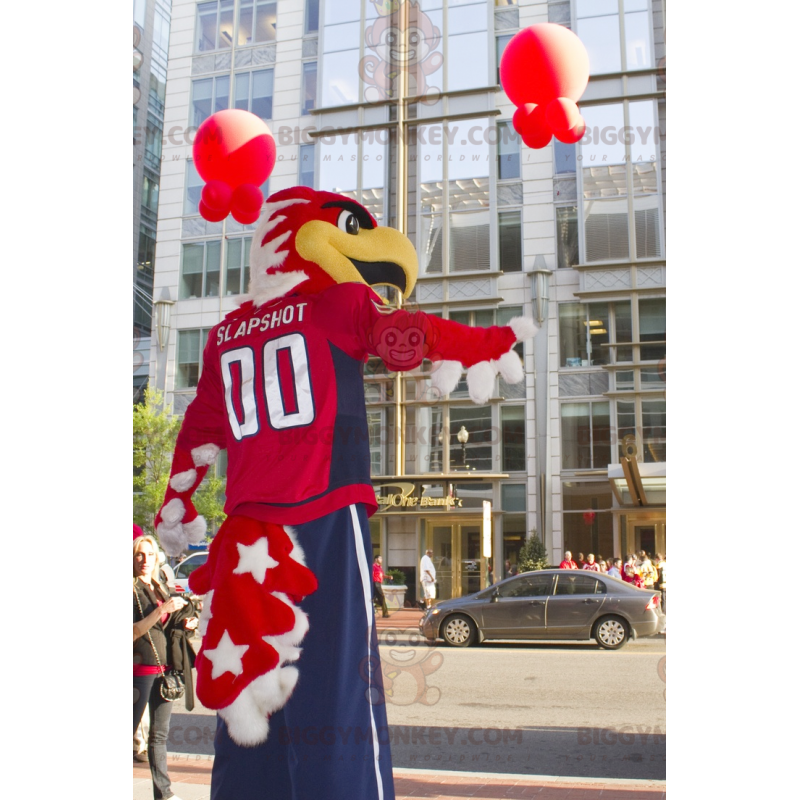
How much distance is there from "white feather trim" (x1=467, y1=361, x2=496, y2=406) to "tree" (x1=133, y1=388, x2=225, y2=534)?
4.18ft

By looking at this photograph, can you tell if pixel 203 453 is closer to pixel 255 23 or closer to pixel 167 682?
pixel 167 682

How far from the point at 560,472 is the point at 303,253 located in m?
2.02

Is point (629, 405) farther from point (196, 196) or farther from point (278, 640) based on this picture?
point (278, 640)

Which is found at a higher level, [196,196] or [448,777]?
[196,196]

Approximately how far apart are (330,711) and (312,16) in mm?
2268

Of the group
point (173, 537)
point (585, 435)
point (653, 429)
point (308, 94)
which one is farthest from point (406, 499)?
point (308, 94)

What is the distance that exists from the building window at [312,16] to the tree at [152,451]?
4.56 ft

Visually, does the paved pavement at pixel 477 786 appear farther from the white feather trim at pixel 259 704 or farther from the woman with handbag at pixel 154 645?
the white feather trim at pixel 259 704

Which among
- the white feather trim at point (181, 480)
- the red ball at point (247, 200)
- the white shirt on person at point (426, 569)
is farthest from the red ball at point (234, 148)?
the white shirt on person at point (426, 569)

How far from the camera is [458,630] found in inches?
116

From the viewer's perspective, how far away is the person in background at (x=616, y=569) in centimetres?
310
